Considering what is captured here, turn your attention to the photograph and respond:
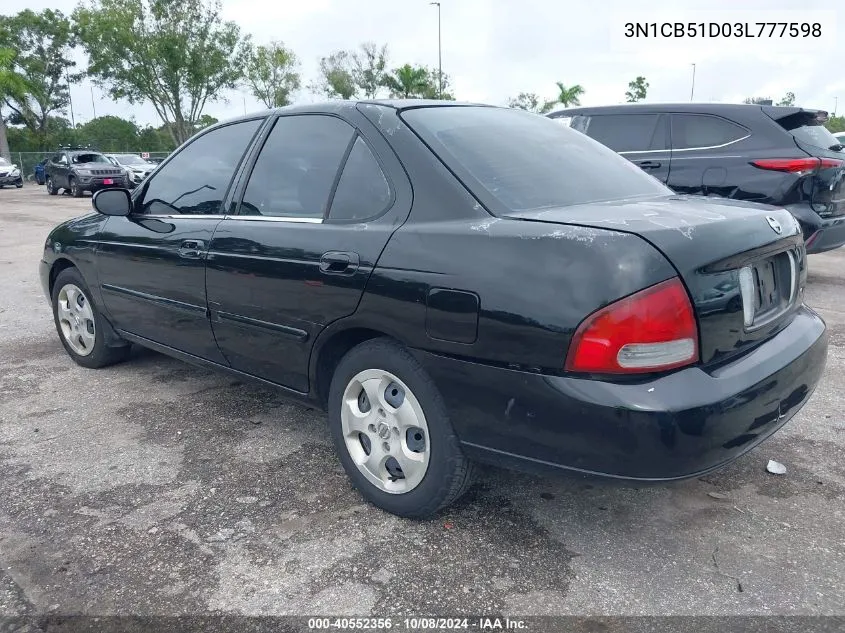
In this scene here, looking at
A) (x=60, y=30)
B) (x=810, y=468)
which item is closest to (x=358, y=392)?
(x=810, y=468)

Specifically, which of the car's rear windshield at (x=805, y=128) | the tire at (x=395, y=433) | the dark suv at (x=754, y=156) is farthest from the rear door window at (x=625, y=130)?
the tire at (x=395, y=433)

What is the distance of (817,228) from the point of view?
235 inches

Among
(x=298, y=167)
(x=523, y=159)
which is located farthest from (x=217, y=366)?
(x=523, y=159)

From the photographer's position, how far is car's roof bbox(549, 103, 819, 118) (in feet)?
20.1

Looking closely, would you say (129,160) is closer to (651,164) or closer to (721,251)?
(651,164)

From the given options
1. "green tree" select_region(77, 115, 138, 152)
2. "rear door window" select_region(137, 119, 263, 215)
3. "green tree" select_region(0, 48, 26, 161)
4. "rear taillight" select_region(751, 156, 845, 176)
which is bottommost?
"rear taillight" select_region(751, 156, 845, 176)

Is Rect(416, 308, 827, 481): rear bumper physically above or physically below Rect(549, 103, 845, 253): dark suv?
below

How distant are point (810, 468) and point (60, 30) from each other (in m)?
56.0

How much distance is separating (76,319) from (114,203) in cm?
107

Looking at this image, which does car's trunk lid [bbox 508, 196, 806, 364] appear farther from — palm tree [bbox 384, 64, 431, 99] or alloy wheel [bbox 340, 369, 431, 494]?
palm tree [bbox 384, 64, 431, 99]

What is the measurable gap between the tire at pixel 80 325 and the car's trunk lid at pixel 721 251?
3.16 metres

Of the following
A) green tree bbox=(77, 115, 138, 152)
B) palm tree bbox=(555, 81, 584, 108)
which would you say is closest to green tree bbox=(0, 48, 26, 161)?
green tree bbox=(77, 115, 138, 152)

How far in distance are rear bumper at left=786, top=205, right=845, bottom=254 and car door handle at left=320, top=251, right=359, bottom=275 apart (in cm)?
467

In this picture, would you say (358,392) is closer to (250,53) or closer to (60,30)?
(250,53)
